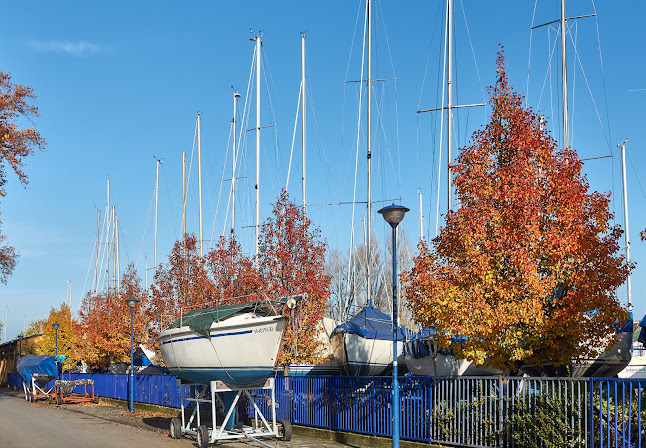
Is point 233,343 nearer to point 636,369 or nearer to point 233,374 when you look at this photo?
point 233,374

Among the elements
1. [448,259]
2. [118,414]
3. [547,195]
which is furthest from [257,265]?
[547,195]

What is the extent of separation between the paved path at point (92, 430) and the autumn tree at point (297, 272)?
5.69 meters

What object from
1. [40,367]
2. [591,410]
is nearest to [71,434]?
[591,410]

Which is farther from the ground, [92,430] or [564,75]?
[564,75]

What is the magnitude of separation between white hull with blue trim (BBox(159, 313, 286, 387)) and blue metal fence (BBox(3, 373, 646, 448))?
8.15 feet

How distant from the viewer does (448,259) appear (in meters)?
15.9

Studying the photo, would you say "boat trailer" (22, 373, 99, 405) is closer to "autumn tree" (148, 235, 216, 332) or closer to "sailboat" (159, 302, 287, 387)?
"autumn tree" (148, 235, 216, 332)

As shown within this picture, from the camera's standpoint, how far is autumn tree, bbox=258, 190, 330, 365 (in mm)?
24812

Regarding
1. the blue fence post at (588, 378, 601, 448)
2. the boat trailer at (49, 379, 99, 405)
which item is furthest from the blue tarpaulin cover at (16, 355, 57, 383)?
the blue fence post at (588, 378, 601, 448)

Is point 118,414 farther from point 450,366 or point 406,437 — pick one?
point 406,437

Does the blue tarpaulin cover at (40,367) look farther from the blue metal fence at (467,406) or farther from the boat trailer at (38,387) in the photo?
the blue metal fence at (467,406)

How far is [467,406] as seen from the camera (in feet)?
46.4

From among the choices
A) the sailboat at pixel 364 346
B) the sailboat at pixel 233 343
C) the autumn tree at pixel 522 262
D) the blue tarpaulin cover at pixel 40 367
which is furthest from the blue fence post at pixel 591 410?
the blue tarpaulin cover at pixel 40 367

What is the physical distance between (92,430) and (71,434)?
1.42 metres
